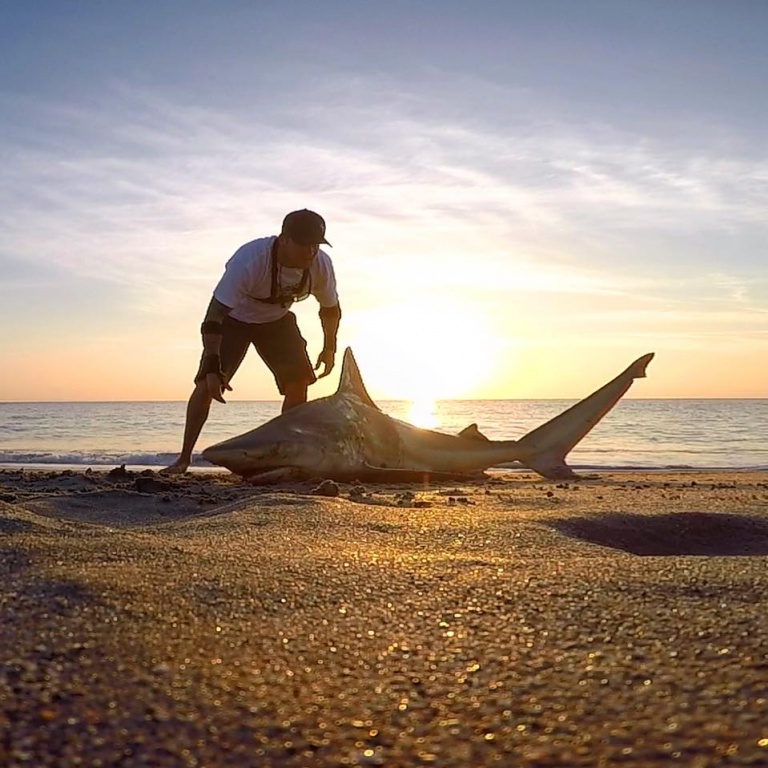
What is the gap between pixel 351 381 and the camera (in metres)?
6.11

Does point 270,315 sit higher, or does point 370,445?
point 270,315

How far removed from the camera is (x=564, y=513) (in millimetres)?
3047

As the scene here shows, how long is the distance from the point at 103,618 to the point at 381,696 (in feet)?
1.41

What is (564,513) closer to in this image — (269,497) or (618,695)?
(269,497)

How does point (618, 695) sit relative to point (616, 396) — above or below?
below

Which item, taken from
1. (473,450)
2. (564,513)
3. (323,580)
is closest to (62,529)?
(323,580)

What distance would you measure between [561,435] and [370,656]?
5104 mm

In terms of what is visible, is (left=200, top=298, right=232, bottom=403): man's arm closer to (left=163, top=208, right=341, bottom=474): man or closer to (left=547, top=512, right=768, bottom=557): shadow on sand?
(left=163, top=208, right=341, bottom=474): man

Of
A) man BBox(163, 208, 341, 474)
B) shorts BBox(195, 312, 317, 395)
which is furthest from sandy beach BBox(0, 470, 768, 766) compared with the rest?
shorts BBox(195, 312, 317, 395)

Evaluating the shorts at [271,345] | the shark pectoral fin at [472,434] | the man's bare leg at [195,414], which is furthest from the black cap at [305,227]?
the shark pectoral fin at [472,434]

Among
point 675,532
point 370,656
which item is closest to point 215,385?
point 675,532

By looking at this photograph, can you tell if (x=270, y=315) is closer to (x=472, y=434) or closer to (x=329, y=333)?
(x=329, y=333)

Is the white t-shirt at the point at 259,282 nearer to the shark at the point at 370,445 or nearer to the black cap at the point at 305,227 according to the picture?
the black cap at the point at 305,227

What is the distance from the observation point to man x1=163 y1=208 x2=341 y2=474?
563 cm
